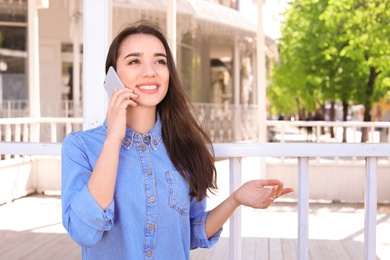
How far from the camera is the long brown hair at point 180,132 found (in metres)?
1.80

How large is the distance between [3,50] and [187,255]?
35.8 feet

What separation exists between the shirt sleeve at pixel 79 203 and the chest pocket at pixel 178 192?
0.73 ft

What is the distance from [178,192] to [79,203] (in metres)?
0.33

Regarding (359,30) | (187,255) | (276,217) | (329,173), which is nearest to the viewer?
(187,255)

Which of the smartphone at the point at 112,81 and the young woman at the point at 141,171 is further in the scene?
the smartphone at the point at 112,81

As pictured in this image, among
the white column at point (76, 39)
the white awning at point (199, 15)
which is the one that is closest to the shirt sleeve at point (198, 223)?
the white awning at point (199, 15)

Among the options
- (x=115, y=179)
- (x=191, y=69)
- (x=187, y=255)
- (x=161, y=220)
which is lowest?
(x=187, y=255)

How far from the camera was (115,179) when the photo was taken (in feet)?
5.21

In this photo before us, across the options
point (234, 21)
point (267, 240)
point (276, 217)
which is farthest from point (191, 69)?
point (267, 240)

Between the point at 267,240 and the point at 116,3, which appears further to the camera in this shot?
the point at 116,3

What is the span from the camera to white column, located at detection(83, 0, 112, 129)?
97.3 inches

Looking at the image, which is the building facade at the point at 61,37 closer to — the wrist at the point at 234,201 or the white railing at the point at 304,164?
the white railing at the point at 304,164

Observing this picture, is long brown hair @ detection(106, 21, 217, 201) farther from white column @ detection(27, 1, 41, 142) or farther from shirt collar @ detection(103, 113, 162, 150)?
white column @ detection(27, 1, 41, 142)

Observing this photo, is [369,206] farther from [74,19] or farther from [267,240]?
[74,19]
